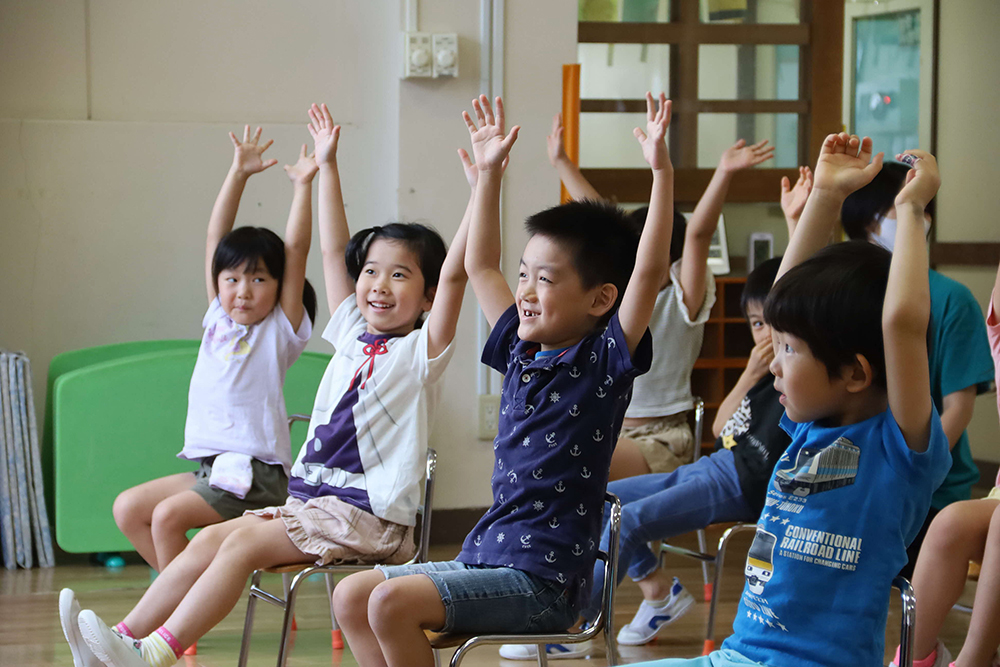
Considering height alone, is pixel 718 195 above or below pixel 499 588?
above

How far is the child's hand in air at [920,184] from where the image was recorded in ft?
3.91

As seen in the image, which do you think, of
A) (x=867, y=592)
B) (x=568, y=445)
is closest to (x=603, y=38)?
(x=568, y=445)

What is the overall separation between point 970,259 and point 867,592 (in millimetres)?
4260

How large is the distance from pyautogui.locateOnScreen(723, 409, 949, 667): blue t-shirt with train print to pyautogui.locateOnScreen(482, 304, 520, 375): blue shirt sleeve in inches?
23.7

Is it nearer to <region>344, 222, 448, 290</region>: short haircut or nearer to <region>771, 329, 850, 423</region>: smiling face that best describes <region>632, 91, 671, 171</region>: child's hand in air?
<region>771, 329, 850, 423</region>: smiling face

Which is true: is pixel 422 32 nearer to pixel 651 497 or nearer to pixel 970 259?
pixel 651 497

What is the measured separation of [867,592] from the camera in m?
1.20

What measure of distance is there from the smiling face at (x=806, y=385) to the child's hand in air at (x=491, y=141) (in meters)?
0.64

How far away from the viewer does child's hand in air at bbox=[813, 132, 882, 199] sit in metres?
1.41

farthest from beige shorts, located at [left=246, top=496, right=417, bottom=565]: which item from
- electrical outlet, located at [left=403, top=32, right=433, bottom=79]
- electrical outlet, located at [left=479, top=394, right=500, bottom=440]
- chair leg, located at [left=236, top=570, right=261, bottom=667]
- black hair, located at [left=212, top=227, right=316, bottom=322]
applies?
electrical outlet, located at [left=403, top=32, right=433, bottom=79]

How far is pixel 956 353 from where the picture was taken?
2098 millimetres

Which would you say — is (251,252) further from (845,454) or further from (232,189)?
(845,454)

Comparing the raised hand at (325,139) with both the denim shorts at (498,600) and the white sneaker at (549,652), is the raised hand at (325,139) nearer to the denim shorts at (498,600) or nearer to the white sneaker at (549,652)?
the denim shorts at (498,600)

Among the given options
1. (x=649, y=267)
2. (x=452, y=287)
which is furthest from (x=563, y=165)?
(x=649, y=267)
